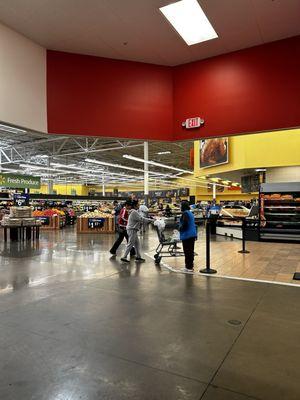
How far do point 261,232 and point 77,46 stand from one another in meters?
11.3

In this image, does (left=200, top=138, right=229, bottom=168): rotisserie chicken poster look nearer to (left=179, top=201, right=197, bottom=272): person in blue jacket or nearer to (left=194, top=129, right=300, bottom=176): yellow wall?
(left=194, top=129, right=300, bottom=176): yellow wall

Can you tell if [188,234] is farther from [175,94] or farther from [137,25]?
[137,25]

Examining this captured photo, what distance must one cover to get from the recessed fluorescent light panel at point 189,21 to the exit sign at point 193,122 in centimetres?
64

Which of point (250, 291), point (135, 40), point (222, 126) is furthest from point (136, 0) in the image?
point (250, 291)

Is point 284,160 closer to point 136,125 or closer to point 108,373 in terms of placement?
point 136,125

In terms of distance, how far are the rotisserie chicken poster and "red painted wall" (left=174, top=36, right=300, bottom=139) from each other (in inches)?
513

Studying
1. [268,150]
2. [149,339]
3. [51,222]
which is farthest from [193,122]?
[51,222]

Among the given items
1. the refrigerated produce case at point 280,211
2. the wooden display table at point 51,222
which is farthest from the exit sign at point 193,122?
the wooden display table at point 51,222

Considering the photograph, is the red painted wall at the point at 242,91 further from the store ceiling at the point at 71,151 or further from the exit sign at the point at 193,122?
the store ceiling at the point at 71,151

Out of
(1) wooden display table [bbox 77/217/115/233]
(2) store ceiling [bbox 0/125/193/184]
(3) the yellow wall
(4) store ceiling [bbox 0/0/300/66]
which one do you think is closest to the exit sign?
(4) store ceiling [bbox 0/0/300/66]

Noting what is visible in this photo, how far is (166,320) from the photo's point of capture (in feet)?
12.2

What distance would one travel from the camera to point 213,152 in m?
17.0

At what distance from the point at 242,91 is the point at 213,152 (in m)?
14.8

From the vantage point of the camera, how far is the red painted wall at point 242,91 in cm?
249
